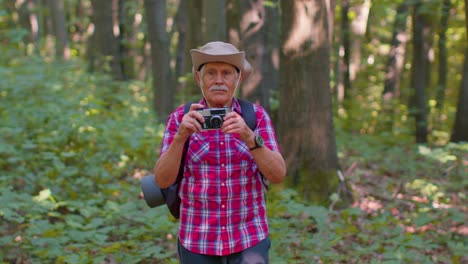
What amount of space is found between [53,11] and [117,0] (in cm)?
239

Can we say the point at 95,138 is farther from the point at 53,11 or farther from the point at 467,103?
the point at 53,11

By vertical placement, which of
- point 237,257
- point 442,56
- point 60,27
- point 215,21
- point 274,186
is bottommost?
point 274,186

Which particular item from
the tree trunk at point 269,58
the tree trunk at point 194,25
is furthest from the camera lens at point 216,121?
the tree trunk at point 194,25

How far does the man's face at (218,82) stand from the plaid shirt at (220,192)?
0.19m

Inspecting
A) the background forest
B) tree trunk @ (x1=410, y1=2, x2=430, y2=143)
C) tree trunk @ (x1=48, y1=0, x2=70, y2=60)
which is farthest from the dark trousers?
tree trunk @ (x1=48, y1=0, x2=70, y2=60)

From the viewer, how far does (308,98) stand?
7523 mm

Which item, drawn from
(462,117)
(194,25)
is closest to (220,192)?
(462,117)

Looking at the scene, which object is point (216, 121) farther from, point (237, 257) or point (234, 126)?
point (237, 257)

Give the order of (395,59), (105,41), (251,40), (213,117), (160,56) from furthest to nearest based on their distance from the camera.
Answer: (395,59) → (105,41) → (160,56) → (251,40) → (213,117)

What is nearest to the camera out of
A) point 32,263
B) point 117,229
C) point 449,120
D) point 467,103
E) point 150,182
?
point 150,182

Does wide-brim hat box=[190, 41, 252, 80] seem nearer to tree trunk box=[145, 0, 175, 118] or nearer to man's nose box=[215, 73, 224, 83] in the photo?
man's nose box=[215, 73, 224, 83]

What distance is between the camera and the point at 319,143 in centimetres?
758

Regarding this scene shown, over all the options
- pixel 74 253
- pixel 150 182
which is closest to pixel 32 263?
pixel 74 253

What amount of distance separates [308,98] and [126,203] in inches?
111
